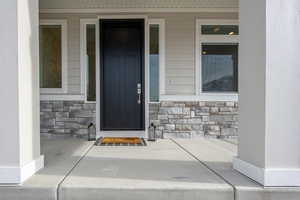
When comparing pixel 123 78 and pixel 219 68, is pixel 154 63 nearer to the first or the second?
pixel 123 78

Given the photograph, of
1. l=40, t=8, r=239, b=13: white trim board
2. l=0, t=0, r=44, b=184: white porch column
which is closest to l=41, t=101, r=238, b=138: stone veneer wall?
l=40, t=8, r=239, b=13: white trim board

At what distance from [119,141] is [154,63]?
5.61 ft

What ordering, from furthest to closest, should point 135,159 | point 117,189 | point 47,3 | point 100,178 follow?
point 47,3 < point 135,159 < point 100,178 < point 117,189

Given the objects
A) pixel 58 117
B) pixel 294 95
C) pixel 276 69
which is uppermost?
pixel 276 69

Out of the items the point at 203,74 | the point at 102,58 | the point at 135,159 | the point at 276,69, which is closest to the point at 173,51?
the point at 203,74

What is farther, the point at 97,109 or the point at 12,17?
the point at 97,109

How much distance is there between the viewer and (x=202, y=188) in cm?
235

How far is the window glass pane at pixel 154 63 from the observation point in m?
5.34

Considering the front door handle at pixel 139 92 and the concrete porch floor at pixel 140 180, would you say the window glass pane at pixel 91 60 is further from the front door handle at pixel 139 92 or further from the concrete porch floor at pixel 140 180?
the concrete porch floor at pixel 140 180

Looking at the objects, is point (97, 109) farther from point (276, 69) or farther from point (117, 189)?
point (276, 69)

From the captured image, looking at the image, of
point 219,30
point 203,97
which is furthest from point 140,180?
point 219,30

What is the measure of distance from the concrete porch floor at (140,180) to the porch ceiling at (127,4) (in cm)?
303

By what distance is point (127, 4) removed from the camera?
17.2 ft

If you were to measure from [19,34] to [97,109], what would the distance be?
9.86 ft
